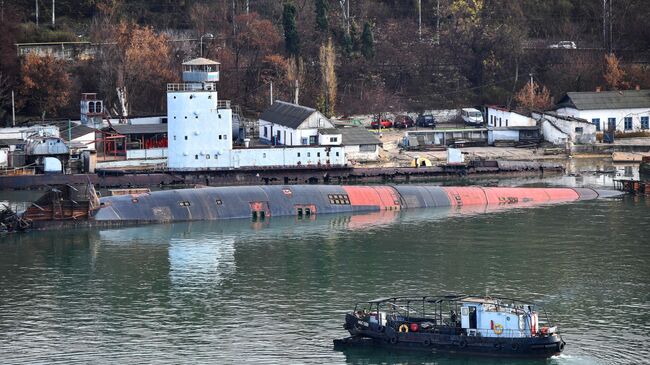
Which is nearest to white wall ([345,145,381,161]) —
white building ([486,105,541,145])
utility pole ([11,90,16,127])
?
white building ([486,105,541,145])

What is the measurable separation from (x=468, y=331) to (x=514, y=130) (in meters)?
59.7

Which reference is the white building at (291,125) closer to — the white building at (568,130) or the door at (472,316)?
the white building at (568,130)

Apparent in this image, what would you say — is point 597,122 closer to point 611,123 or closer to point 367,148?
point 611,123

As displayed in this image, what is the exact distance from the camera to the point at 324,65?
121 m

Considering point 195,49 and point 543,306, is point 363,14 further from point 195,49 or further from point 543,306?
point 543,306

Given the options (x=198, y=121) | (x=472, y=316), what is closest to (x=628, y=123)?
(x=198, y=121)

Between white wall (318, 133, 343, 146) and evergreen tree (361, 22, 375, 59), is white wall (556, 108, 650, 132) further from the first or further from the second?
evergreen tree (361, 22, 375, 59)

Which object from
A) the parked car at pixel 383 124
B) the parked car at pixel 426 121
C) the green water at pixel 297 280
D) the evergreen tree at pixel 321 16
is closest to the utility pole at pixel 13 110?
the parked car at pixel 383 124

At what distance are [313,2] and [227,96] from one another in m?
18.7

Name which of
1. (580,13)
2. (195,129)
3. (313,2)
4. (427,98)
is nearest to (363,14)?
(313,2)

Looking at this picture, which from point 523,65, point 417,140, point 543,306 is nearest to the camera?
point 543,306

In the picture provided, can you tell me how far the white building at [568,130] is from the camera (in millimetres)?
109062

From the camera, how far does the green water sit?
5491 cm

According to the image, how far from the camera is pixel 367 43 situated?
12825cm
